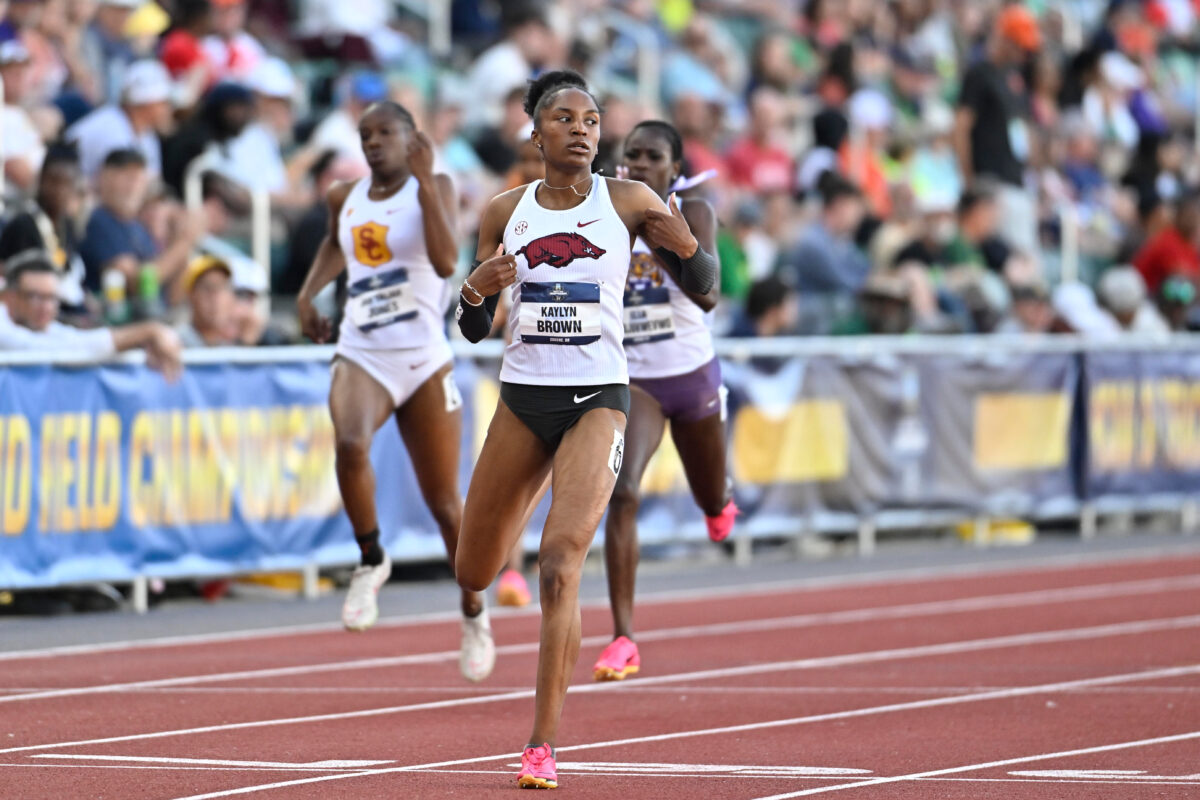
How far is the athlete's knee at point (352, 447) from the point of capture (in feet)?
33.8

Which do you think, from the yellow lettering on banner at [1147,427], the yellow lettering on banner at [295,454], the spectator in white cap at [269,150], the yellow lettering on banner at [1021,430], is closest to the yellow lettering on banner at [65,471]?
the yellow lettering on banner at [295,454]

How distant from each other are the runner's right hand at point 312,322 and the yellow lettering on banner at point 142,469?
253cm

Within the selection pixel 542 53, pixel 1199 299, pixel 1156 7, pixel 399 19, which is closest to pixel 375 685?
pixel 542 53

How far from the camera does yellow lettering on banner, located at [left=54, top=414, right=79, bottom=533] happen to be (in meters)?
12.7

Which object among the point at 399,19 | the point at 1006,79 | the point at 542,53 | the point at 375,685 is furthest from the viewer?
the point at 1006,79

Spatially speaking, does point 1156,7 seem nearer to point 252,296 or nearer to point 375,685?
point 252,296

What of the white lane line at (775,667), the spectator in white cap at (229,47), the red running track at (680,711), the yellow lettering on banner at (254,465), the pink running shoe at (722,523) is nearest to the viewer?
the red running track at (680,711)

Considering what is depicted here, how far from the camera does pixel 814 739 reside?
8.70 meters

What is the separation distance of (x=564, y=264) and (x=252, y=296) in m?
7.05

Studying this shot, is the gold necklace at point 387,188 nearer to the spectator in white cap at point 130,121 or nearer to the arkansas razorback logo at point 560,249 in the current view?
the arkansas razorback logo at point 560,249

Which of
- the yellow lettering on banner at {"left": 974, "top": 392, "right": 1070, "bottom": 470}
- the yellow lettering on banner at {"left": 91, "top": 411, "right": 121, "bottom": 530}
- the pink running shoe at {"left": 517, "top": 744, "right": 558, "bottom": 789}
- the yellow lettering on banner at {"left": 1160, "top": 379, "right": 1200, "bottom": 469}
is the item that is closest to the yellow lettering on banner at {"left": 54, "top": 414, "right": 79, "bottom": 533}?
the yellow lettering on banner at {"left": 91, "top": 411, "right": 121, "bottom": 530}

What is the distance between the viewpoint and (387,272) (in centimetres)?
1060

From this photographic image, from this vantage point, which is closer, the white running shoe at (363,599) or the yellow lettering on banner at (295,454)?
the white running shoe at (363,599)

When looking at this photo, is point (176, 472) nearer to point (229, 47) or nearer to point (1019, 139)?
point (229, 47)
